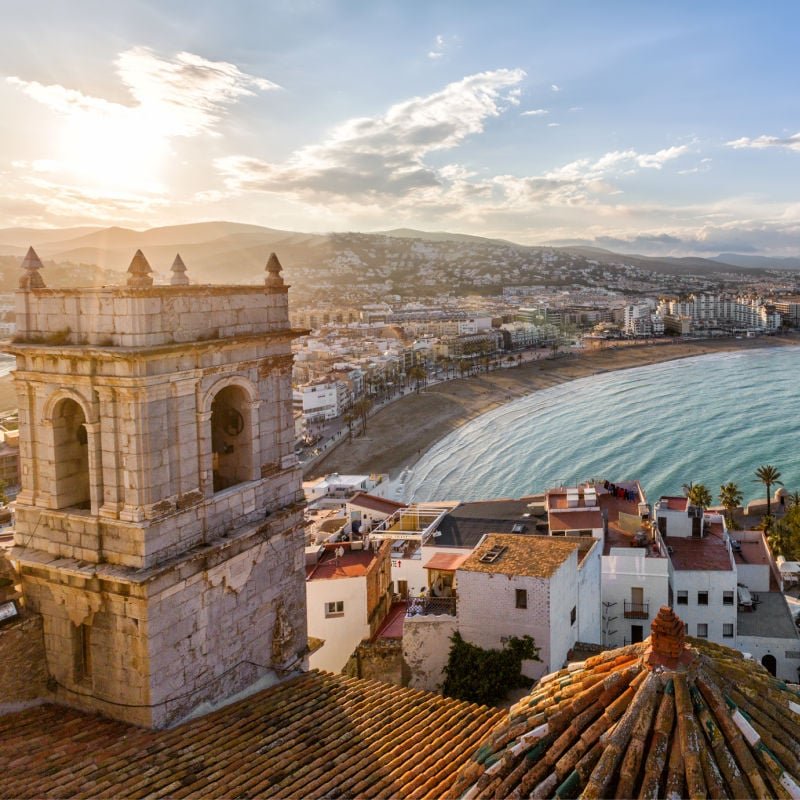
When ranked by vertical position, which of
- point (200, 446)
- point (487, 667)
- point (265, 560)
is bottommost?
point (487, 667)

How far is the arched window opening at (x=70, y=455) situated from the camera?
8852 millimetres

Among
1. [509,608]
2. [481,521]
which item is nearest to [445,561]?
[509,608]

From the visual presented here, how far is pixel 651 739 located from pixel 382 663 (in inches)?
457

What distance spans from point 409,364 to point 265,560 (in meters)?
95.0

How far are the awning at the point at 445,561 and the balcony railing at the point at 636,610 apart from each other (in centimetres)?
476

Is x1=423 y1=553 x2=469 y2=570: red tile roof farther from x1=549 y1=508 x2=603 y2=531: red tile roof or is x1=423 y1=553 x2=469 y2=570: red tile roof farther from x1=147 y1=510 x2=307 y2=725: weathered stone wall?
x1=147 y1=510 x2=307 y2=725: weathered stone wall

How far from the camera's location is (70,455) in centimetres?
901

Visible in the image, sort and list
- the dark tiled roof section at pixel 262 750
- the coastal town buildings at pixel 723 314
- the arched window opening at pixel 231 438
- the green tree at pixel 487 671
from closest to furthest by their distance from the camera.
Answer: the dark tiled roof section at pixel 262 750 → the arched window opening at pixel 231 438 → the green tree at pixel 487 671 → the coastal town buildings at pixel 723 314

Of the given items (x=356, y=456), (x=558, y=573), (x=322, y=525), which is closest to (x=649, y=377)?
(x=356, y=456)

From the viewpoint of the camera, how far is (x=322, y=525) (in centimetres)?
3247

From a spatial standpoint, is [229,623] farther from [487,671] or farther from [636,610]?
[636,610]

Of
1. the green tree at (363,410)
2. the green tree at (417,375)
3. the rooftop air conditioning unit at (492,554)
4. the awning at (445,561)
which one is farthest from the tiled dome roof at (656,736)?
the green tree at (417,375)

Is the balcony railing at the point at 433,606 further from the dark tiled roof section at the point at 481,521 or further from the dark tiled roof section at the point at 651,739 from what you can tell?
the dark tiled roof section at the point at 651,739

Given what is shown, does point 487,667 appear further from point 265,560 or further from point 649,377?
point 649,377
